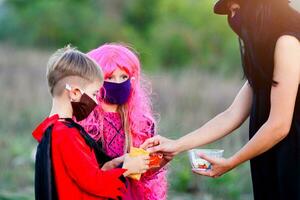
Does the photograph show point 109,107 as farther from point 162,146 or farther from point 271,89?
point 271,89

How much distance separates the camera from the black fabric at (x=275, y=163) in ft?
13.3

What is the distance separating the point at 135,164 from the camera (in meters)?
4.41

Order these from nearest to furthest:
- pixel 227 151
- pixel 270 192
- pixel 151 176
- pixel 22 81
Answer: pixel 270 192
pixel 151 176
pixel 227 151
pixel 22 81

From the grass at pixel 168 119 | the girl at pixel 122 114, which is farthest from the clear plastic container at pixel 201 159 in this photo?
the grass at pixel 168 119

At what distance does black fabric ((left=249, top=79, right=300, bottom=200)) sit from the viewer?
13.3ft

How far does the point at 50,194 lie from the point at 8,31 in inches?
1070

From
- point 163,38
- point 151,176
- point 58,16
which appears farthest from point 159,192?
point 58,16

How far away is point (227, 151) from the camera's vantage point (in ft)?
32.3

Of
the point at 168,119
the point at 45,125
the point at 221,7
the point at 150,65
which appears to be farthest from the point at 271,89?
the point at 150,65

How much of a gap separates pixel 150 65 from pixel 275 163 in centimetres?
1932

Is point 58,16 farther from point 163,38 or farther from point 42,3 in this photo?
point 163,38

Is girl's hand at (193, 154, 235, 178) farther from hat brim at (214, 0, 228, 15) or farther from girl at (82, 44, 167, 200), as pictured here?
hat brim at (214, 0, 228, 15)

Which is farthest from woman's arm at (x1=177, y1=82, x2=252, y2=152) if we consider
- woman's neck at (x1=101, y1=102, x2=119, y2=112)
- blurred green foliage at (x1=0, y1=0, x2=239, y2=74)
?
blurred green foliage at (x1=0, y1=0, x2=239, y2=74)

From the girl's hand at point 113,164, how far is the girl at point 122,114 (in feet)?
1.06
